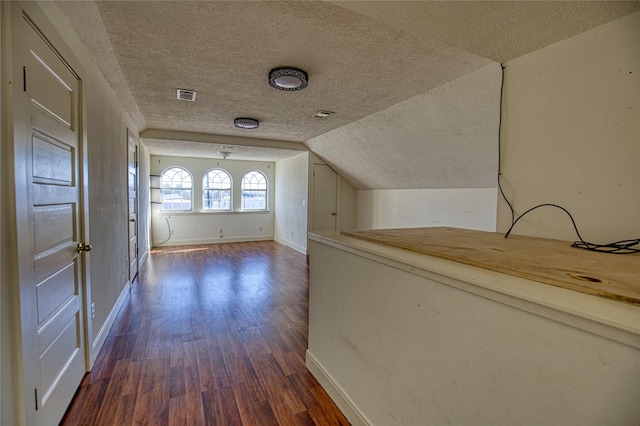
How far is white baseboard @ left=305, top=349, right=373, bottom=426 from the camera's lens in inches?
60.9

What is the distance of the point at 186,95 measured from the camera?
116 inches

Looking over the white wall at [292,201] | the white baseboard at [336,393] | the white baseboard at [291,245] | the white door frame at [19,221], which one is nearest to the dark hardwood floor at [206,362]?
the white baseboard at [336,393]

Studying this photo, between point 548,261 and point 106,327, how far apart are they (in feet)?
10.1

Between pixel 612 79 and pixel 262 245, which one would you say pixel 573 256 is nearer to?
pixel 612 79

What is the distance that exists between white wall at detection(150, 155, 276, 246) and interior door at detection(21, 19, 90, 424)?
5.34 metres

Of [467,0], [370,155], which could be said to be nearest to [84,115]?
[467,0]

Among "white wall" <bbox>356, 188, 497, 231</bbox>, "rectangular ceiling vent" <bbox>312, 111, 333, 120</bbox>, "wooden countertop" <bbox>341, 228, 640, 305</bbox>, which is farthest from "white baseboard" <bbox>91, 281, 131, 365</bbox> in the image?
"white wall" <bbox>356, 188, 497, 231</bbox>

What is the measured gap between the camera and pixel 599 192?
1.42m

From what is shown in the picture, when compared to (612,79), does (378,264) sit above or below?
below

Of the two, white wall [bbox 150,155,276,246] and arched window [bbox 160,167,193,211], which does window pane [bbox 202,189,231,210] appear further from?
arched window [bbox 160,167,193,211]

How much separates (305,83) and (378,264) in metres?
1.74

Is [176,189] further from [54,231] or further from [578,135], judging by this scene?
[578,135]

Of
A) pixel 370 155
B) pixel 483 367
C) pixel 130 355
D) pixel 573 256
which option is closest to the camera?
pixel 483 367

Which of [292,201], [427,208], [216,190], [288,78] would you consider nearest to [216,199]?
[216,190]
